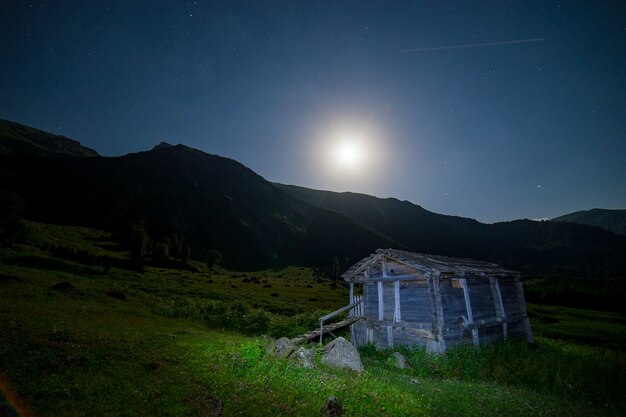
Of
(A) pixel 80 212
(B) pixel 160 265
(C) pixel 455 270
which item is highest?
(A) pixel 80 212

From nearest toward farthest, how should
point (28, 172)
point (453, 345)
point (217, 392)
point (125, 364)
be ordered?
point (217, 392)
point (125, 364)
point (453, 345)
point (28, 172)

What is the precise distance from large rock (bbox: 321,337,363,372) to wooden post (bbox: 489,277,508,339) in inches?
526

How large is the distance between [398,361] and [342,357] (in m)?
4.50

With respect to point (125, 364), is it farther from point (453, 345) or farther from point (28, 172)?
point (28, 172)

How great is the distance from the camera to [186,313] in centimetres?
3631

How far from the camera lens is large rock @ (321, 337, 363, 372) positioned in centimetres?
1473

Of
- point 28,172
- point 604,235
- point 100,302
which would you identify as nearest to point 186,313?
point 100,302

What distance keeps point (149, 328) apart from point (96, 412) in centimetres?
1846

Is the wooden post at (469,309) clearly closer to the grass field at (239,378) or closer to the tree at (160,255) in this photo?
the grass field at (239,378)

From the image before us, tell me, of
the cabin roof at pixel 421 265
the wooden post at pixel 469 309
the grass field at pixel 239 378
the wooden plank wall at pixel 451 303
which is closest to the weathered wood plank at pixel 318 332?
the grass field at pixel 239 378

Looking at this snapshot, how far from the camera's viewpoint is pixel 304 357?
567 inches

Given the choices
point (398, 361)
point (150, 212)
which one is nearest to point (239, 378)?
point (398, 361)

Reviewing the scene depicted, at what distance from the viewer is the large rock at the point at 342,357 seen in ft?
48.3

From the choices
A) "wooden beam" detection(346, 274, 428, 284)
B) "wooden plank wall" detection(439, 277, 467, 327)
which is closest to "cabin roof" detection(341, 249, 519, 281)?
"wooden beam" detection(346, 274, 428, 284)
